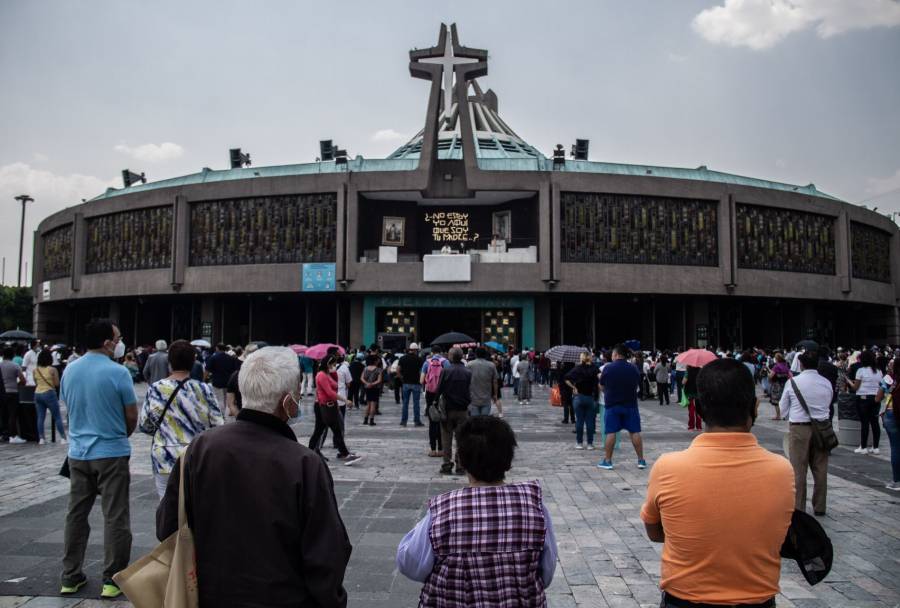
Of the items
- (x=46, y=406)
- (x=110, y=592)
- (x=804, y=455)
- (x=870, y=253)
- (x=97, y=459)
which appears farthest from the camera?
(x=870, y=253)

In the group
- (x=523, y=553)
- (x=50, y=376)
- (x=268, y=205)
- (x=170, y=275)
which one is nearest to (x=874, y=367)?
(x=523, y=553)

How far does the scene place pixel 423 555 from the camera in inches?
92.6

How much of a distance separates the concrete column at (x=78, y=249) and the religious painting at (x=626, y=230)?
91.1 feet

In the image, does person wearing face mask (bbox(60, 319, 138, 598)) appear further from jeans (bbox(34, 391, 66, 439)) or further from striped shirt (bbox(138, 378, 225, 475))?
jeans (bbox(34, 391, 66, 439))

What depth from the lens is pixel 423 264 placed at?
102 feet

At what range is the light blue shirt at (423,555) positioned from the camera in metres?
2.35

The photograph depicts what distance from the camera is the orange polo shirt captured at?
2266 millimetres

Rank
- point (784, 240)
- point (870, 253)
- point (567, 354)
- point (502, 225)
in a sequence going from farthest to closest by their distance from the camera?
point (870, 253), point (502, 225), point (784, 240), point (567, 354)

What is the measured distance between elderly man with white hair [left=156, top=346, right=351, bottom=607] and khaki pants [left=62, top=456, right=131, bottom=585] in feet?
8.58

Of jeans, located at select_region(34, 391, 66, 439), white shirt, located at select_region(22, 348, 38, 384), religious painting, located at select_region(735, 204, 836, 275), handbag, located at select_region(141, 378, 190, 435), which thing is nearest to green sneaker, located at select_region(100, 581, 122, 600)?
handbag, located at select_region(141, 378, 190, 435)

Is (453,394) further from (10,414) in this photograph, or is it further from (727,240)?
(727,240)

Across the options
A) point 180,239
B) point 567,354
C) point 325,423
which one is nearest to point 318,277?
point 180,239

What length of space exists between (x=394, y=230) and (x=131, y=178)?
20.6 m

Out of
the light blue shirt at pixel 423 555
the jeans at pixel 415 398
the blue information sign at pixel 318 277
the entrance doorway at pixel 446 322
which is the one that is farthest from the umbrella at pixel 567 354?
the blue information sign at pixel 318 277
